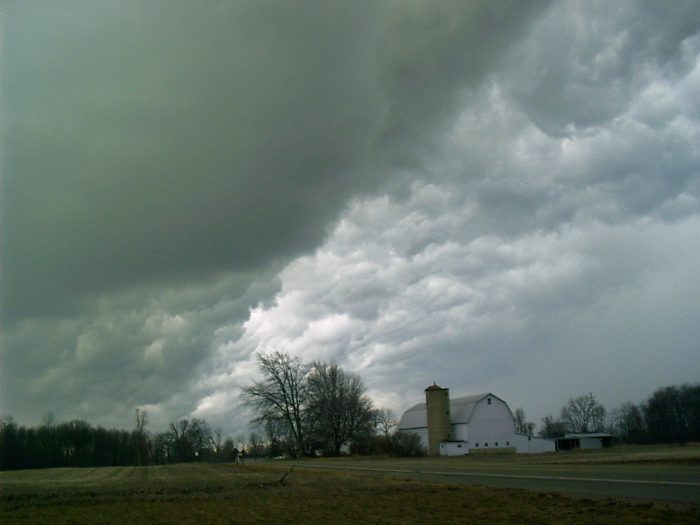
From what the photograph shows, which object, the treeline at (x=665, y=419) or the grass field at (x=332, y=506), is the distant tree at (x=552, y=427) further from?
the grass field at (x=332, y=506)

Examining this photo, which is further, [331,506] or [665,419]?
[665,419]

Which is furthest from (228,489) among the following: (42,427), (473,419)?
(42,427)

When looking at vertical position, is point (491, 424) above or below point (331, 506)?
below

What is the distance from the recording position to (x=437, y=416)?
336 feet

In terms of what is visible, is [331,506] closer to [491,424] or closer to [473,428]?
[473,428]

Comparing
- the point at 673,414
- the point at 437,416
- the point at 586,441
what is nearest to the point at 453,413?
the point at 437,416

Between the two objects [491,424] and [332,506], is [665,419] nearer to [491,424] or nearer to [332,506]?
[491,424]

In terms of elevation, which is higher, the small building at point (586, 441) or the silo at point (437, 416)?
the silo at point (437, 416)

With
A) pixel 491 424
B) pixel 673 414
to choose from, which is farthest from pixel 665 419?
pixel 491 424

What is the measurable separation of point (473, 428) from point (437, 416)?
6220 millimetres

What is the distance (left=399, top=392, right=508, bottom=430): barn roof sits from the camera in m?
103

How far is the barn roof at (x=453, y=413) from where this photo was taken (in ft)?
337

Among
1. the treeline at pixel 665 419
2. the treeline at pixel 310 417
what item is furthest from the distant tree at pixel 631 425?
the treeline at pixel 310 417

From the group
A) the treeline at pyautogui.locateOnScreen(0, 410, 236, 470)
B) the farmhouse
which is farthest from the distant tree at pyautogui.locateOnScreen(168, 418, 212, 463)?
the farmhouse
